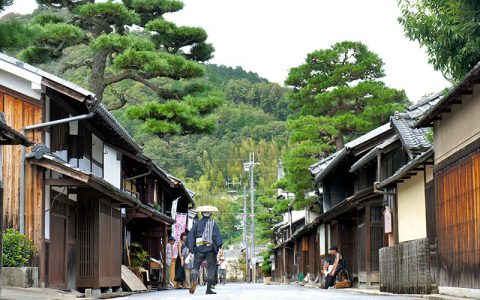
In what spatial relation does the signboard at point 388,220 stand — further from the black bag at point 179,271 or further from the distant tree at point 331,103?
the distant tree at point 331,103

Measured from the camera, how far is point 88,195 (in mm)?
25062

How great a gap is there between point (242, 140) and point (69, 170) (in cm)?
8690

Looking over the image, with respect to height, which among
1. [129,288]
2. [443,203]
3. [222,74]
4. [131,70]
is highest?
[222,74]

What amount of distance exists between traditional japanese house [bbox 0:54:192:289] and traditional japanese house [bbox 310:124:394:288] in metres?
8.36

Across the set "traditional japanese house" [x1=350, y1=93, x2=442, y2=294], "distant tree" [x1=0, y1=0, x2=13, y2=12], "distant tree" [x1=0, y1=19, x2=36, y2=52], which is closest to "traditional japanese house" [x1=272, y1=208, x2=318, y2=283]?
"traditional japanese house" [x1=350, y1=93, x2=442, y2=294]

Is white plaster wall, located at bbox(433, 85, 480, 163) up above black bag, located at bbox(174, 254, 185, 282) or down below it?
above

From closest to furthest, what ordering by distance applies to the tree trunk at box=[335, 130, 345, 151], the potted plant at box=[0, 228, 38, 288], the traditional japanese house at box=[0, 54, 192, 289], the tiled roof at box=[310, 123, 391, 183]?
the potted plant at box=[0, 228, 38, 288] < the traditional japanese house at box=[0, 54, 192, 289] < the tiled roof at box=[310, 123, 391, 183] < the tree trunk at box=[335, 130, 345, 151]

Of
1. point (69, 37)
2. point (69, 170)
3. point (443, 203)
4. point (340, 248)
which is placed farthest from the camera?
point (340, 248)

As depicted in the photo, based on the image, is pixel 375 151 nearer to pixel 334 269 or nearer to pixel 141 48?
pixel 334 269

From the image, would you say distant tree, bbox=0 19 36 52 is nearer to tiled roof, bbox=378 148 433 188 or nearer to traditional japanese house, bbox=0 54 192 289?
traditional japanese house, bbox=0 54 192 289

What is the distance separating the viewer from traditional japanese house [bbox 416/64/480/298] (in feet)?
54.2

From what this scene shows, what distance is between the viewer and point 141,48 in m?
31.8

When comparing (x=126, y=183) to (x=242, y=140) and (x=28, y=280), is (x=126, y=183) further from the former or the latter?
(x=242, y=140)

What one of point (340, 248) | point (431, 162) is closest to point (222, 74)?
point (340, 248)
